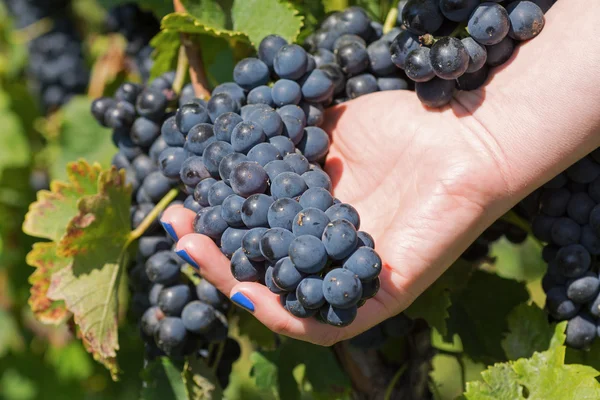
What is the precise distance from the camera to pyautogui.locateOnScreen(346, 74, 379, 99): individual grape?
160 cm

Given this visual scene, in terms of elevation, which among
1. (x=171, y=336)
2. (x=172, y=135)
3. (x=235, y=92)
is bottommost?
(x=171, y=336)

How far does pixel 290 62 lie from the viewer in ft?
4.80

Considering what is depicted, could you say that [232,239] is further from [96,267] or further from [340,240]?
[96,267]

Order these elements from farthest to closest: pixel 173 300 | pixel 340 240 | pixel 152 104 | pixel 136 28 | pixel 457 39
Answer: pixel 136 28 → pixel 152 104 → pixel 173 300 → pixel 457 39 → pixel 340 240

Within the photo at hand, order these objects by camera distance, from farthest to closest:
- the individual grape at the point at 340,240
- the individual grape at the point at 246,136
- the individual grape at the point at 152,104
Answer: the individual grape at the point at 152,104 → the individual grape at the point at 246,136 → the individual grape at the point at 340,240

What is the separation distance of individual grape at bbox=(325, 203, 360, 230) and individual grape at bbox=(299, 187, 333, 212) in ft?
0.05

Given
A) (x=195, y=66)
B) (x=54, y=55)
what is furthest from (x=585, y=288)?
(x=54, y=55)

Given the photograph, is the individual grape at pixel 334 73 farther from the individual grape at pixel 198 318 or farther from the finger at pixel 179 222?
the individual grape at pixel 198 318

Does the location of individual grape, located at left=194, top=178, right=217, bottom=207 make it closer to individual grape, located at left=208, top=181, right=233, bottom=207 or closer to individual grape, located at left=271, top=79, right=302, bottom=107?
individual grape, located at left=208, top=181, right=233, bottom=207

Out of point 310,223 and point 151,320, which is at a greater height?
point 310,223

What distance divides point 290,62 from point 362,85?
0.73ft

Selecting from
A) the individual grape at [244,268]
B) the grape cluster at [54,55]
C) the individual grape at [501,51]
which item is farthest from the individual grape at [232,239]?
the grape cluster at [54,55]

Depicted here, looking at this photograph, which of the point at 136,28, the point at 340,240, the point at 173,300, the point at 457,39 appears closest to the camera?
the point at 340,240

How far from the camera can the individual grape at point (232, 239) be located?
1.27 m
